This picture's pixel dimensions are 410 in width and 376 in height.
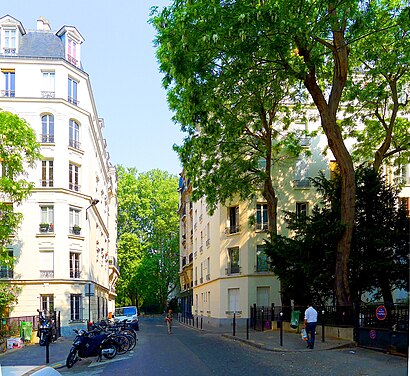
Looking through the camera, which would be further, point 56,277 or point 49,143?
point 49,143

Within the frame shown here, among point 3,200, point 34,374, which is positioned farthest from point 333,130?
point 34,374

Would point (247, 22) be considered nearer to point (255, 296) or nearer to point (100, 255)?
point (100, 255)

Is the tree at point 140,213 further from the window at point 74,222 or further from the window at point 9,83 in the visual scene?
the window at point 9,83

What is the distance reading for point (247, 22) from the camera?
13.7 m

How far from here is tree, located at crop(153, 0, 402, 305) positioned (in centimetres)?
1409

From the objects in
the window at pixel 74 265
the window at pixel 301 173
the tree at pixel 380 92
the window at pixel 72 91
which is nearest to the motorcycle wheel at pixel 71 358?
the window at pixel 74 265

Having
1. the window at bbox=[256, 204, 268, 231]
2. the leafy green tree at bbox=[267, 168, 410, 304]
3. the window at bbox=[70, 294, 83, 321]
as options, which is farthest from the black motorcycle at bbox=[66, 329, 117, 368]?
the window at bbox=[256, 204, 268, 231]

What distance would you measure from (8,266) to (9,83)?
758 centimetres

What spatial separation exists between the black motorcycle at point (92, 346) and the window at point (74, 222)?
5788 mm

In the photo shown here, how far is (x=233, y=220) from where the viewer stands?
36.1 meters

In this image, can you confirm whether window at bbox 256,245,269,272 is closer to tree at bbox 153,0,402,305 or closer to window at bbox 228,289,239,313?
window at bbox 228,289,239,313

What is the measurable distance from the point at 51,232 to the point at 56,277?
109 inches

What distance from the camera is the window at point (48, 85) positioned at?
17.4 metres

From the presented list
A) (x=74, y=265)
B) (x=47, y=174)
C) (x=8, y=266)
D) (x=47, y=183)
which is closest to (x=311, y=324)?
(x=74, y=265)
